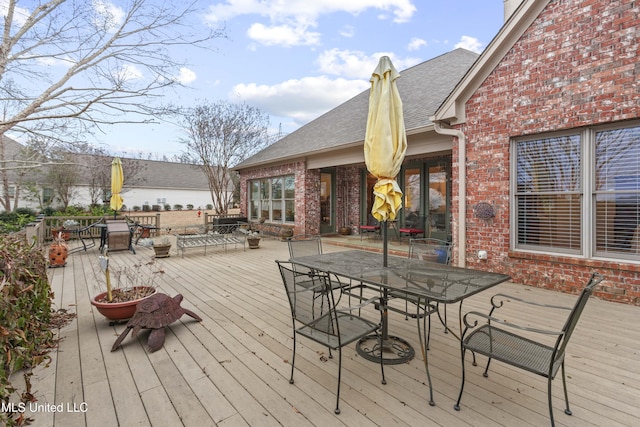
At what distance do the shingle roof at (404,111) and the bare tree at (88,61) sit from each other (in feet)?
15.4

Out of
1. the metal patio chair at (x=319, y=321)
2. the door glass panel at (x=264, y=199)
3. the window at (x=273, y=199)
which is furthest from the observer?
the door glass panel at (x=264, y=199)

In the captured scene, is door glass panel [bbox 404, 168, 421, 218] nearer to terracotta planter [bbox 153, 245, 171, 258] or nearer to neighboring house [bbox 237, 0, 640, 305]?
neighboring house [bbox 237, 0, 640, 305]

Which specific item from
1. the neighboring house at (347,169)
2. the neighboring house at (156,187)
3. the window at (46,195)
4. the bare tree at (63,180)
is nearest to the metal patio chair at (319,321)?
the neighboring house at (347,169)

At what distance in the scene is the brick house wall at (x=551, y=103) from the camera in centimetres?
428

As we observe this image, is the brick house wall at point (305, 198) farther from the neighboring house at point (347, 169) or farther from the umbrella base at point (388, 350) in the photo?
the umbrella base at point (388, 350)

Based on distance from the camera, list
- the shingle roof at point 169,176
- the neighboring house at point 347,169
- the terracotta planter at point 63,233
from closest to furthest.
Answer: the neighboring house at point 347,169 → the terracotta planter at point 63,233 → the shingle roof at point 169,176

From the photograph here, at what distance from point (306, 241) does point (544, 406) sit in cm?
316

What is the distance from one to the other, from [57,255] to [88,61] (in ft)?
14.1

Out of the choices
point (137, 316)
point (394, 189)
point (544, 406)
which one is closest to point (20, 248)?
point (137, 316)

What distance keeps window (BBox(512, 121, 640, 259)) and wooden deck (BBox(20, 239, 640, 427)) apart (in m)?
1.23

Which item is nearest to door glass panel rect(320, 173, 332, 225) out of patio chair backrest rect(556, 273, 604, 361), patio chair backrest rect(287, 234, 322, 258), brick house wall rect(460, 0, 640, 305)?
brick house wall rect(460, 0, 640, 305)

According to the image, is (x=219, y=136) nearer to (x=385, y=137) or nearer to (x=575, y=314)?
(x=385, y=137)

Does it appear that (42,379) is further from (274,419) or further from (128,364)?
(274,419)

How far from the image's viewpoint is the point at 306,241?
4570 millimetres
